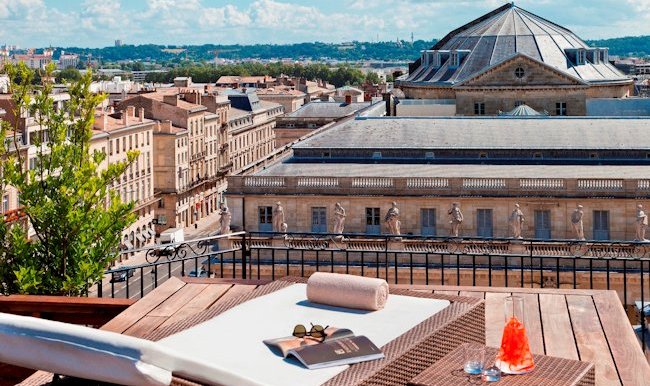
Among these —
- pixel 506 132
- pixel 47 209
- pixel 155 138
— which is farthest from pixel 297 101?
pixel 47 209

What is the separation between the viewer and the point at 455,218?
36062 mm

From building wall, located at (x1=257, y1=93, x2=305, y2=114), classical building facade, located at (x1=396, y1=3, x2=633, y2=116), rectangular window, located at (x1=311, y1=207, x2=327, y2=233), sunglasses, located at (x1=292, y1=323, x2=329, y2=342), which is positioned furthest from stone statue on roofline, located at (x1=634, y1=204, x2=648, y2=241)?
building wall, located at (x1=257, y1=93, x2=305, y2=114)

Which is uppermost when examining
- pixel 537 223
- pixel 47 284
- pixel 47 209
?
pixel 47 209

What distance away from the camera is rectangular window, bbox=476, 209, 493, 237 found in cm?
3775

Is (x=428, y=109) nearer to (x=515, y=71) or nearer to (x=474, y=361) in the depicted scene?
(x=515, y=71)

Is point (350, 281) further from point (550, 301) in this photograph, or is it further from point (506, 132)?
point (506, 132)

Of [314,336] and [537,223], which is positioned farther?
[537,223]

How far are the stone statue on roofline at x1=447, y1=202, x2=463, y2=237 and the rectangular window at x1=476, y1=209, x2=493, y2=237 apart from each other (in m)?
0.79

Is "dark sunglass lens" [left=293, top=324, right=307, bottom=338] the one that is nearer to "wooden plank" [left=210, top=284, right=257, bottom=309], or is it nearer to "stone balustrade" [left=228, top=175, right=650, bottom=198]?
"wooden plank" [left=210, top=284, right=257, bottom=309]

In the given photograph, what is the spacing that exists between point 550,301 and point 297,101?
138 metres

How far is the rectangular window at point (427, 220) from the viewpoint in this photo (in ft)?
125

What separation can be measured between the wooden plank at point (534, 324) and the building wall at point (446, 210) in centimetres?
2658

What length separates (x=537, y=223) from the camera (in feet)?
123

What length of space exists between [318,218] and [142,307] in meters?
29.5
